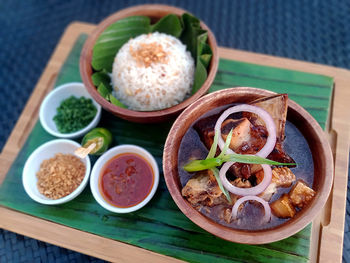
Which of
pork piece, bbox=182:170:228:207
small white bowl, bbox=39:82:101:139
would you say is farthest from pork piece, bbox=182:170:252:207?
small white bowl, bbox=39:82:101:139

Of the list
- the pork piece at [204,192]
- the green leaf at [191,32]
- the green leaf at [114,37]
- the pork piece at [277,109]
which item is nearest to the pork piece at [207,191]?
the pork piece at [204,192]

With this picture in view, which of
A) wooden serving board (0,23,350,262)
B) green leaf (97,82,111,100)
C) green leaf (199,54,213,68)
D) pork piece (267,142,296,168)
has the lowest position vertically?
wooden serving board (0,23,350,262)

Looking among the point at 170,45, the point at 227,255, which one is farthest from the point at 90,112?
the point at 227,255

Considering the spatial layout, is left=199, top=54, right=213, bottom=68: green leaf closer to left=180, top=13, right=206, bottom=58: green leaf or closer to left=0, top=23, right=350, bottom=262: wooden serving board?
left=180, top=13, right=206, bottom=58: green leaf

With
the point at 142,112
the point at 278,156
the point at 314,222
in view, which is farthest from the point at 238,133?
the point at 314,222

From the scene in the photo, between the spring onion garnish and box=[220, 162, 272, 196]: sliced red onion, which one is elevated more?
the spring onion garnish
